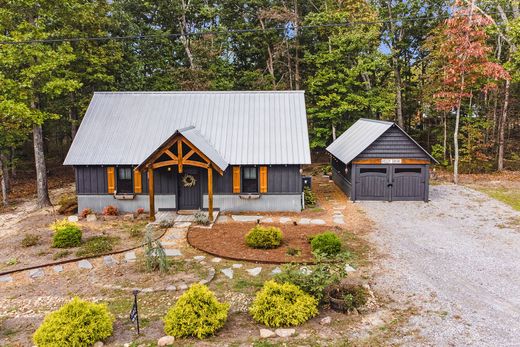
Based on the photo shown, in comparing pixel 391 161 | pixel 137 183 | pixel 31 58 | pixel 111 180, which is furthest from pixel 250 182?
pixel 31 58

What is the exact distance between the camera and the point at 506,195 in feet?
69.0

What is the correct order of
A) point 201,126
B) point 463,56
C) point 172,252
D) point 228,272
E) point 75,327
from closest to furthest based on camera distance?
point 75,327 → point 228,272 → point 172,252 → point 201,126 → point 463,56

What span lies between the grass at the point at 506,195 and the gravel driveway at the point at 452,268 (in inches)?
27.7

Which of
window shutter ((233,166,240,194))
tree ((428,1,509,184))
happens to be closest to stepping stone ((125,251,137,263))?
window shutter ((233,166,240,194))

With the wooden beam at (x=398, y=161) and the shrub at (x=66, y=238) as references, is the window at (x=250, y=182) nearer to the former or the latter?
the wooden beam at (x=398, y=161)

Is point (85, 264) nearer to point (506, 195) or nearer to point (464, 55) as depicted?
point (506, 195)

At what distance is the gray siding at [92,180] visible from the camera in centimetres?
1784

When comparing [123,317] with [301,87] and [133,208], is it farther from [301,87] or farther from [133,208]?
[301,87]

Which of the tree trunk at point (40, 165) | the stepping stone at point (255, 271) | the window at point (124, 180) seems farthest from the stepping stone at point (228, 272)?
the tree trunk at point (40, 165)

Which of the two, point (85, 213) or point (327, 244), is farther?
point (85, 213)

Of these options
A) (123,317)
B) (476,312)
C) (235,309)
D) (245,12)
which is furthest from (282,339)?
(245,12)

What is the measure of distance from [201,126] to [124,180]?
15.2 ft

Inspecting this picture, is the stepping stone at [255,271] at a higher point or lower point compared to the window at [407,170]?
lower

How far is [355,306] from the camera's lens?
332 inches
